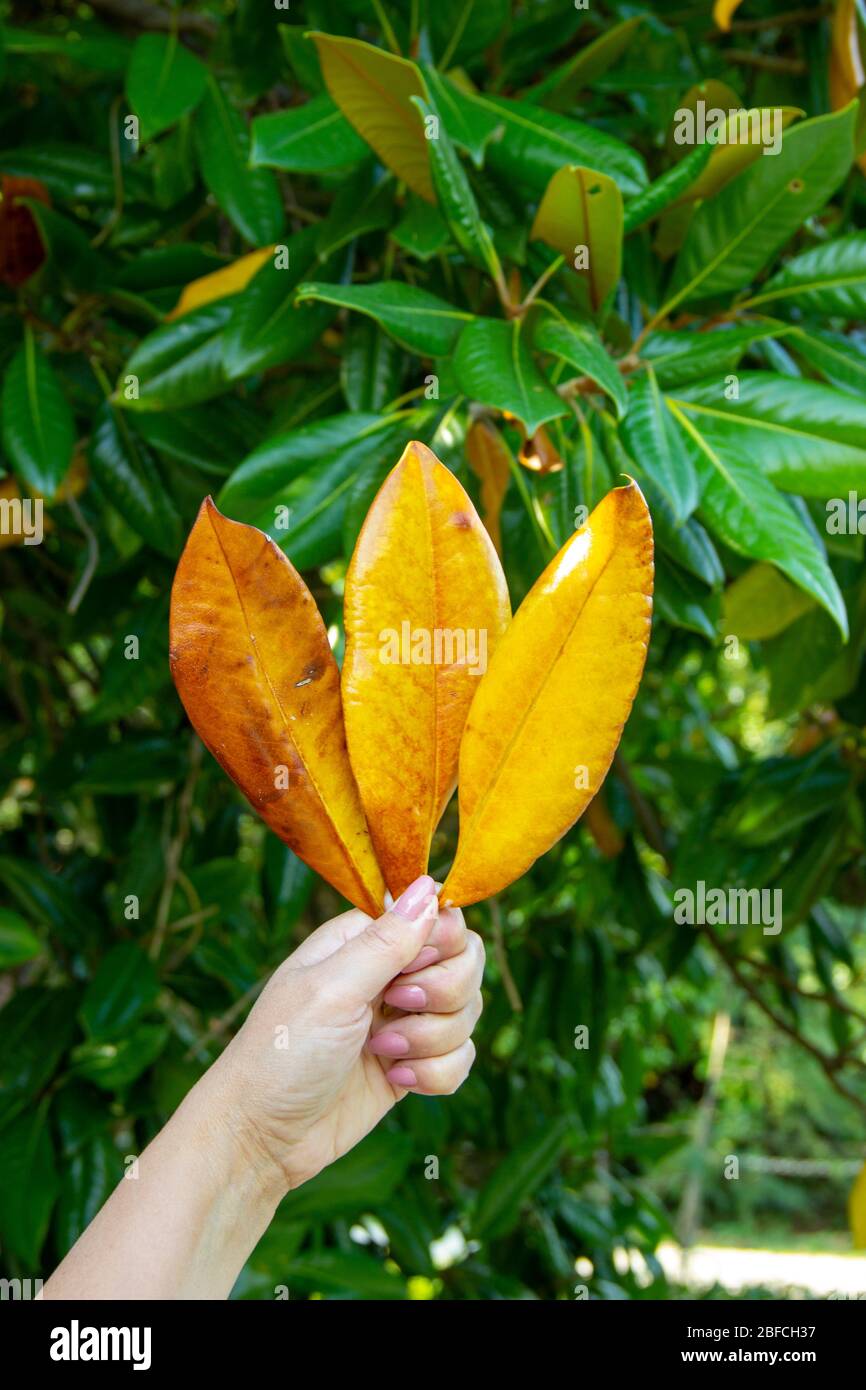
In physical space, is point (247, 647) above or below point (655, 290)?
below

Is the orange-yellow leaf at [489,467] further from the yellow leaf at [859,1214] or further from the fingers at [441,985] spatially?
the yellow leaf at [859,1214]

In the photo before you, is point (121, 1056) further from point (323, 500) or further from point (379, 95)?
point (379, 95)

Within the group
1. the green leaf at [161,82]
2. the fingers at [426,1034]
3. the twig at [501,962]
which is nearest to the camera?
the fingers at [426,1034]

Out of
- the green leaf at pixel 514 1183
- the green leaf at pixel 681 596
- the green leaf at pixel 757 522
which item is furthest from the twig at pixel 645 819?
the green leaf at pixel 757 522

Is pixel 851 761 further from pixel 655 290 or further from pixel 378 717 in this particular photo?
pixel 378 717

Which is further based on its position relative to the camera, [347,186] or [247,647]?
Result: [347,186]

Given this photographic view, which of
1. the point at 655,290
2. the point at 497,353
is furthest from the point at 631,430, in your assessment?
the point at 655,290
